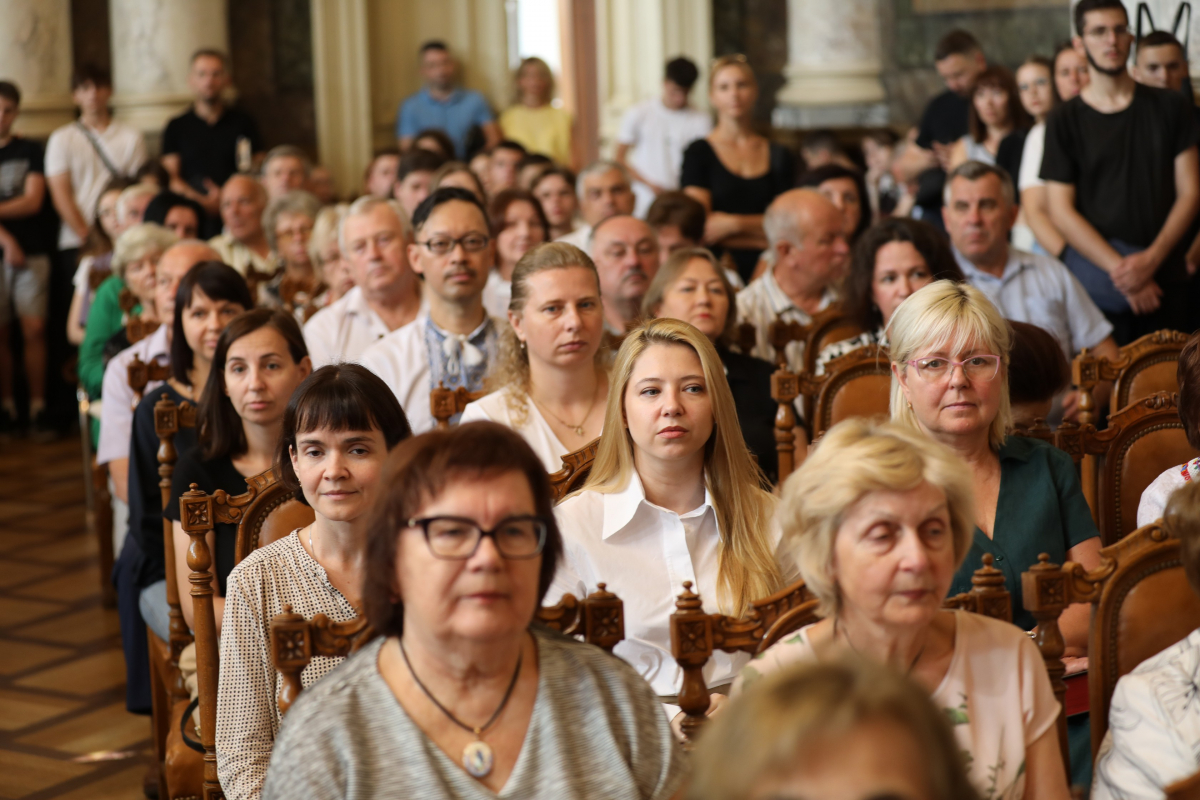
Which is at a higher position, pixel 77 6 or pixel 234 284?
pixel 77 6

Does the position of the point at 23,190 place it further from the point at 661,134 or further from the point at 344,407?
the point at 344,407

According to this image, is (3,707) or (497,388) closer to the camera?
(497,388)

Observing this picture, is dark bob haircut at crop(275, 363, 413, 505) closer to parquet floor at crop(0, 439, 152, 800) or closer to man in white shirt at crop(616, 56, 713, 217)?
parquet floor at crop(0, 439, 152, 800)

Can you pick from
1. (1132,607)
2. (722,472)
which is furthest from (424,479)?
(1132,607)

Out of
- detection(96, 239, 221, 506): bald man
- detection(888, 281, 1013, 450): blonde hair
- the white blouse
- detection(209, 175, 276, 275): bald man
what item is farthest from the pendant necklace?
detection(209, 175, 276, 275): bald man

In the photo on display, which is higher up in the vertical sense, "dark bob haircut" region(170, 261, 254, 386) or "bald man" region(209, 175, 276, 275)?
"bald man" region(209, 175, 276, 275)

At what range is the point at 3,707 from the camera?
13.4 feet

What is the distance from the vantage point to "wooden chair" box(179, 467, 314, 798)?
243cm

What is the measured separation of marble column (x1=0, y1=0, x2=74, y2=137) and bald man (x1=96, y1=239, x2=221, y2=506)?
4734 mm

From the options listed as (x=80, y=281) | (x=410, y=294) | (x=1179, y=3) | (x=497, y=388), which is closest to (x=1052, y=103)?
(x=1179, y=3)

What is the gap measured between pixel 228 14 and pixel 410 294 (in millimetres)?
6085

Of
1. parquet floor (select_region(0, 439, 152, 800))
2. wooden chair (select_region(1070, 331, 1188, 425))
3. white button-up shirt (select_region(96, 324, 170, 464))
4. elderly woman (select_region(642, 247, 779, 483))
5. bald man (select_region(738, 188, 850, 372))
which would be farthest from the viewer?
bald man (select_region(738, 188, 850, 372))

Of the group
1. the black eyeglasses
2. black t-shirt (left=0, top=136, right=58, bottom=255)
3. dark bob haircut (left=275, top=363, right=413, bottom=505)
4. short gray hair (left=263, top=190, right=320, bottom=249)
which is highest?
black t-shirt (left=0, top=136, right=58, bottom=255)

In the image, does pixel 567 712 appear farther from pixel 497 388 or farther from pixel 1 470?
pixel 1 470
